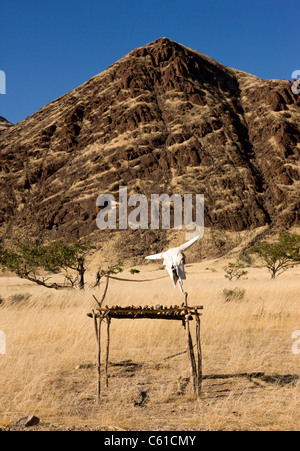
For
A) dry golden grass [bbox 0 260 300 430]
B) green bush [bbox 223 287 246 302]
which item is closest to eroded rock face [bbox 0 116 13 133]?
green bush [bbox 223 287 246 302]

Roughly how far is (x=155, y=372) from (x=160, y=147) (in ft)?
249

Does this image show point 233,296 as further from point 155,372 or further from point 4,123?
point 4,123

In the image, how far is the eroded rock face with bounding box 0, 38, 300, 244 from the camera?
74250 mm

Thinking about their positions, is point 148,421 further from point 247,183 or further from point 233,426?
point 247,183

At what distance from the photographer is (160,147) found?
8106 cm

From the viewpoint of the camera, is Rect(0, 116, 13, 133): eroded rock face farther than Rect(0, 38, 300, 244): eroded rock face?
Yes

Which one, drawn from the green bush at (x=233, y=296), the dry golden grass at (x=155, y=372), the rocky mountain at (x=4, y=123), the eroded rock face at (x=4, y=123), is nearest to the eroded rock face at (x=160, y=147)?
the rocky mountain at (x=4, y=123)

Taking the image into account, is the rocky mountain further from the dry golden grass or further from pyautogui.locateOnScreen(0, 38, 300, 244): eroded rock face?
the dry golden grass

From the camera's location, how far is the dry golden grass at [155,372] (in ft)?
17.3

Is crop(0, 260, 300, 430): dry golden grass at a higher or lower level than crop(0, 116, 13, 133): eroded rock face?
lower

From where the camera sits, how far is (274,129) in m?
83.4

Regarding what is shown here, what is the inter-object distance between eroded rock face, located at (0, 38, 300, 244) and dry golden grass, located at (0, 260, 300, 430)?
194 feet

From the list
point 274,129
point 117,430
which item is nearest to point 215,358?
point 117,430

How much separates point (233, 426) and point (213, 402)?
113 cm
